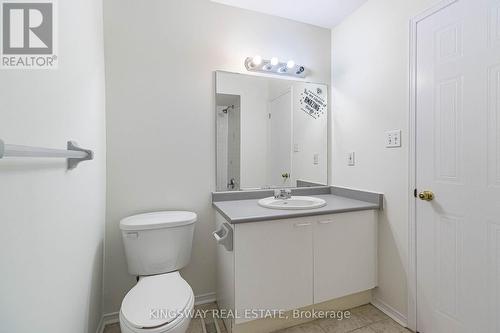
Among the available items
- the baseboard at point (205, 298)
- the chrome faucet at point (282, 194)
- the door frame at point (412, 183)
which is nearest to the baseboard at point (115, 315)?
the baseboard at point (205, 298)

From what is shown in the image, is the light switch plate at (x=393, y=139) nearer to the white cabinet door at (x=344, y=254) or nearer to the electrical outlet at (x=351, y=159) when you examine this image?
the electrical outlet at (x=351, y=159)

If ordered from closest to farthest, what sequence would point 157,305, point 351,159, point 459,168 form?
point 157,305 < point 459,168 < point 351,159

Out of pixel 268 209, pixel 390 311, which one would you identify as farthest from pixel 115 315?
pixel 390 311

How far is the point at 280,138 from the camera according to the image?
208 centimetres

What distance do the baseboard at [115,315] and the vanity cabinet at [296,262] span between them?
0.46ft

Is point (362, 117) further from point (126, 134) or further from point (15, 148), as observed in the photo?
point (15, 148)

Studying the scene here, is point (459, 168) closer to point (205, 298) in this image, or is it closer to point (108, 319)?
point (205, 298)

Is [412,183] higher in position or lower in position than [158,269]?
higher

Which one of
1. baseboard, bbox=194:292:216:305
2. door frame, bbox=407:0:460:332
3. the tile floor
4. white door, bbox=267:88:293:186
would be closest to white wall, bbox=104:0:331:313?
baseboard, bbox=194:292:216:305

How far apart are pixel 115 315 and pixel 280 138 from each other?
182 cm

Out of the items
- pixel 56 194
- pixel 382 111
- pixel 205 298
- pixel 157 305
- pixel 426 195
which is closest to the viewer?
pixel 56 194

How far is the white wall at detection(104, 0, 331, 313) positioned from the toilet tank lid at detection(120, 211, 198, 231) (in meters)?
0.12

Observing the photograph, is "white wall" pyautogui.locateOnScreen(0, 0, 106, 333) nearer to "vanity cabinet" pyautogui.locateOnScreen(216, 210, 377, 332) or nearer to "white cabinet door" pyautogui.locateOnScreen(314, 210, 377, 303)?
"vanity cabinet" pyautogui.locateOnScreen(216, 210, 377, 332)

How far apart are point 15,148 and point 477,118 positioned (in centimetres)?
180
